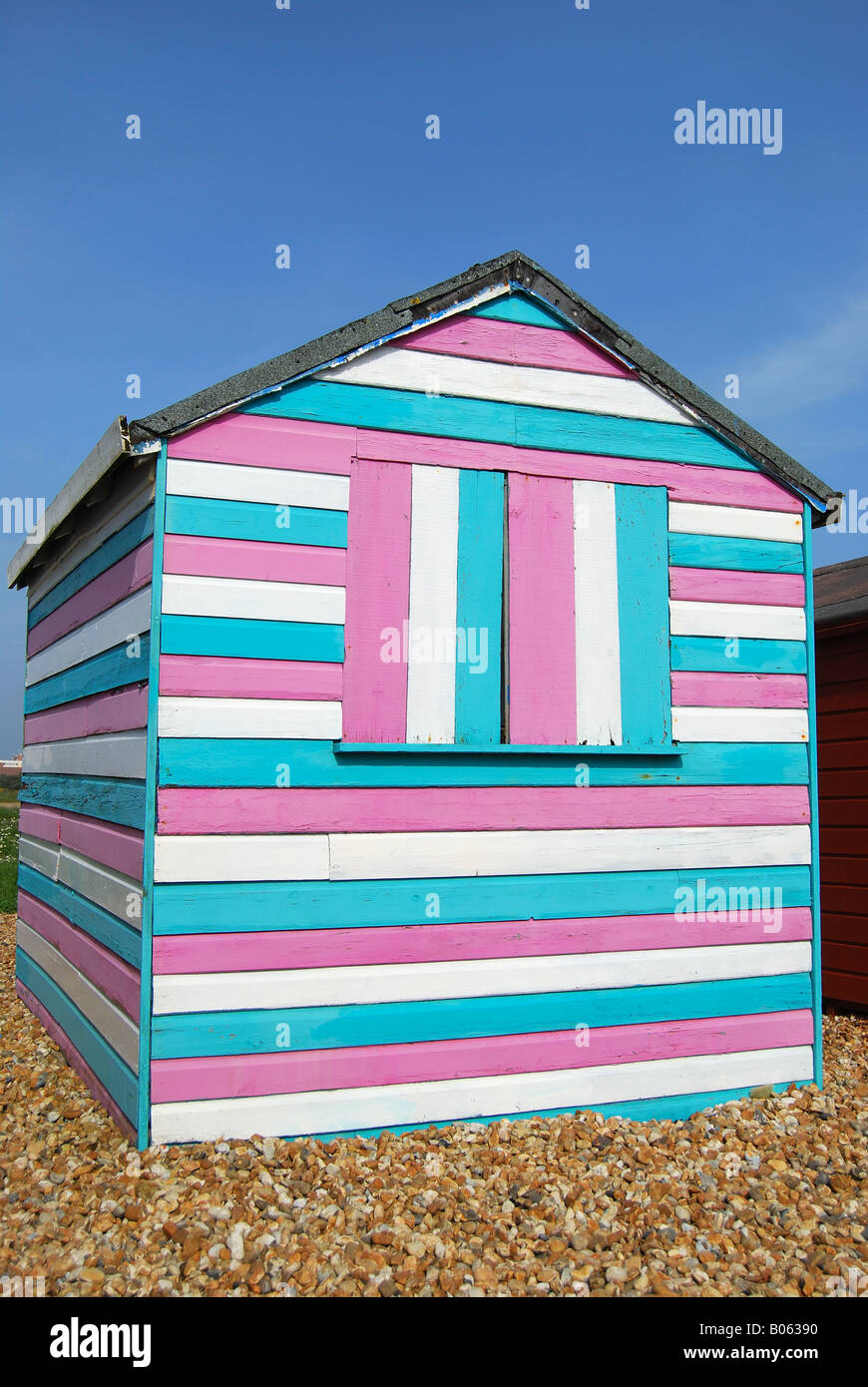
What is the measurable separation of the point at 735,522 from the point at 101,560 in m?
3.43

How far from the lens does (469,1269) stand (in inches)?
124

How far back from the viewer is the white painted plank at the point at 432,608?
4.33 meters

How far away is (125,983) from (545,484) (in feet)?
10.1

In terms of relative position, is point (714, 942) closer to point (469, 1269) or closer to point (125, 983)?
point (469, 1269)

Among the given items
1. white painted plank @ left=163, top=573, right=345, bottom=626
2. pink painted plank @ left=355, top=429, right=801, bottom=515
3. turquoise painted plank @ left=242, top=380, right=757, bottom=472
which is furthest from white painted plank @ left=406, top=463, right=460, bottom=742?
white painted plank @ left=163, top=573, right=345, bottom=626

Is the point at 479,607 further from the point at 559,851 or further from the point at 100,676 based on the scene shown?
the point at 100,676

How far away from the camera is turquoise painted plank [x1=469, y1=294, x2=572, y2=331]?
186 inches

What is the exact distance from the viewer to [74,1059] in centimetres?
528

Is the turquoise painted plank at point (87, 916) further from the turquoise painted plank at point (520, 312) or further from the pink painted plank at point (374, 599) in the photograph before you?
the turquoise painted plank at point (520, 312)

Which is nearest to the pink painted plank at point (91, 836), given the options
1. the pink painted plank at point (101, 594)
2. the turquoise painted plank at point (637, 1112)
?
the pink painted plank at point (101, 594)

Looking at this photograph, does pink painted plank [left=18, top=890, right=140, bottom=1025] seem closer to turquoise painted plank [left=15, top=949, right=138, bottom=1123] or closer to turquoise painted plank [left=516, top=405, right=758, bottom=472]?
turquoise painted plank [left=15, top=949, right=138, bottom=1123]

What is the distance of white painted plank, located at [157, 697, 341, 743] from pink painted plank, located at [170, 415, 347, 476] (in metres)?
1.07

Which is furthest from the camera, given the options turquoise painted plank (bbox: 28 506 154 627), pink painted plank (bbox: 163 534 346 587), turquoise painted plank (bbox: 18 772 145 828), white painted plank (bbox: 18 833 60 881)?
white painted plank (bbox: 18 833 60 881)
